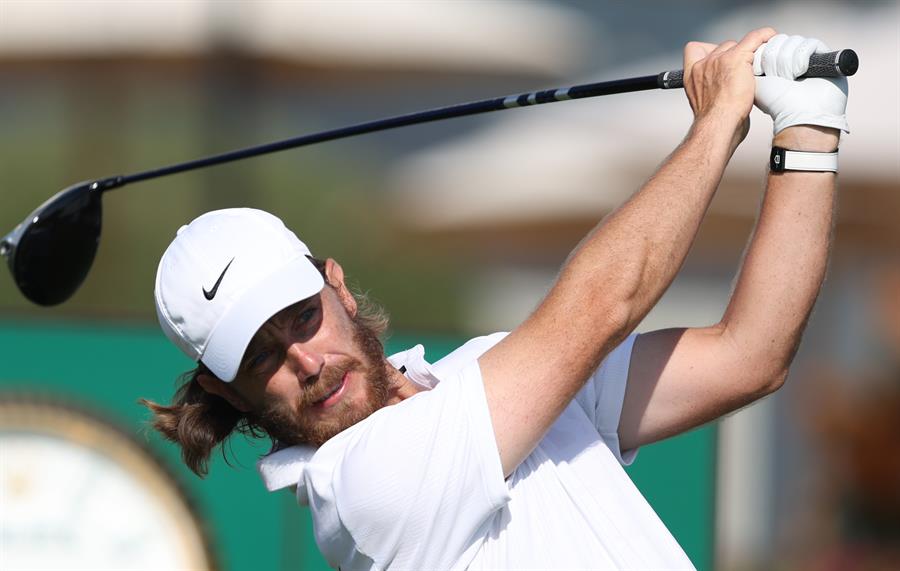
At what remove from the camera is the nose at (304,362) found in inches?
100

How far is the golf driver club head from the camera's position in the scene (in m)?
3.46

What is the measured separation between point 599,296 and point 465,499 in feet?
1.34

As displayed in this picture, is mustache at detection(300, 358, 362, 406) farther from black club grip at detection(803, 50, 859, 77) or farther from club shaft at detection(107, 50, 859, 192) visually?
black club grip at detection(803, 50, 859, 77)

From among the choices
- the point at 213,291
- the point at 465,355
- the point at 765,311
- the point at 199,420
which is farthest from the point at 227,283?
the point at 765,311

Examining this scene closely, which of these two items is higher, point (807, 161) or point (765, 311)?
point (807, 161)

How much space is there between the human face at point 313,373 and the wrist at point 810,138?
0.86m

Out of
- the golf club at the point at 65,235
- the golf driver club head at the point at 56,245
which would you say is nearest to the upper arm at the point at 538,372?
the golf club at the point at 65,235

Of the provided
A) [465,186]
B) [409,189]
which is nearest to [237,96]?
[409,189]

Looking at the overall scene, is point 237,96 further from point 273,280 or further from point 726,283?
point 273,280

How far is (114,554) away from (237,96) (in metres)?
6.10

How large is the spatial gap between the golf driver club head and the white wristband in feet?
6.20

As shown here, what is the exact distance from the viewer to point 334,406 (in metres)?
2.56

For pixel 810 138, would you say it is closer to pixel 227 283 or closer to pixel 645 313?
pixel 645 313

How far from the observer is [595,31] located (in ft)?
38.6
